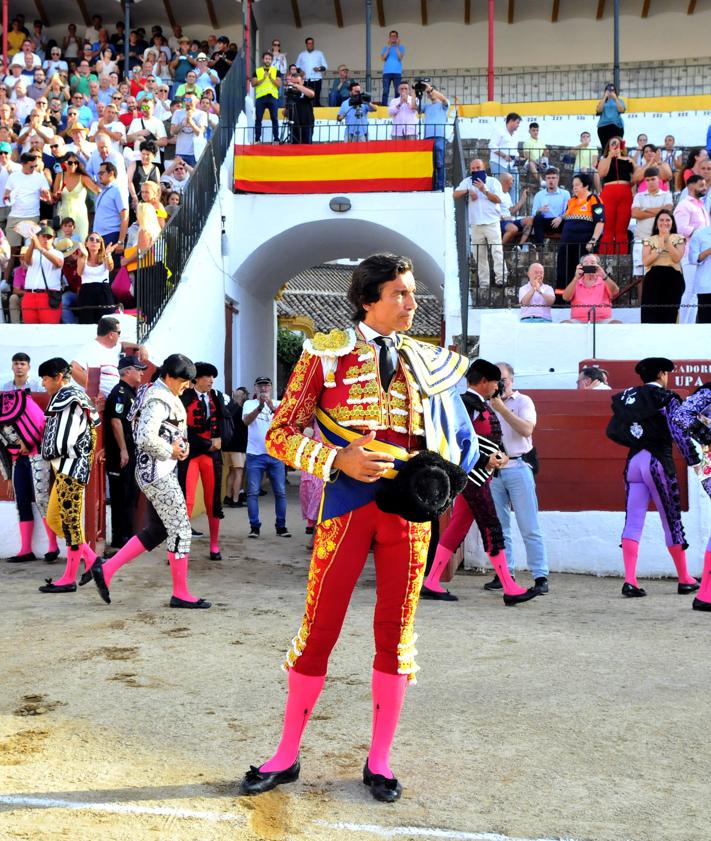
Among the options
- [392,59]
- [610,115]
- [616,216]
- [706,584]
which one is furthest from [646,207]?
[392,59]

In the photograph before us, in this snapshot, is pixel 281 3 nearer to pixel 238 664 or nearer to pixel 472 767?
pixel 238 664

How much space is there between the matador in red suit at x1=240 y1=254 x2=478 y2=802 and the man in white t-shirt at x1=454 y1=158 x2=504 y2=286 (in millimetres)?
8406

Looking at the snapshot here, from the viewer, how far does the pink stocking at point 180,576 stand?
244 inches

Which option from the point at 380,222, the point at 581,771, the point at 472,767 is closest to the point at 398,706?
the point at 472,767

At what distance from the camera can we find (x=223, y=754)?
140 inches

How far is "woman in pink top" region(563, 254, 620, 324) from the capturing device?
397 inches

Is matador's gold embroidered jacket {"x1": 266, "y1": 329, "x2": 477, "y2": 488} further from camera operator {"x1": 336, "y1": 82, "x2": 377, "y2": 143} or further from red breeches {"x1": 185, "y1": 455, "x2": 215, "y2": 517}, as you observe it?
camera operator {"x1": 336, "y1": 82, "x2": 377, "y2": 143}

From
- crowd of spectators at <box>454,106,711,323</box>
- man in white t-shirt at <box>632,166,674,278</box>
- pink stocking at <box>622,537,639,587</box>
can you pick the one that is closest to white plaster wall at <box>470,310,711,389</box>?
crowd of spectators at <box>454,106,711,323</box>

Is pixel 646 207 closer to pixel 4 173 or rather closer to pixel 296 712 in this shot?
pixel 4 173

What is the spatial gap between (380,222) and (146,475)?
8.94 meters

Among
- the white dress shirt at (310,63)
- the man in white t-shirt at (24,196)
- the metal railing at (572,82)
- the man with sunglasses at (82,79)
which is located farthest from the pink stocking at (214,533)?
the metal railing at (572,82)

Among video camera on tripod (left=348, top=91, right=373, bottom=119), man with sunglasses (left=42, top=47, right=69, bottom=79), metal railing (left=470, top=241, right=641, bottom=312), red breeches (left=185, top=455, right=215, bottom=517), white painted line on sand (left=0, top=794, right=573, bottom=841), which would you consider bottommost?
white painted line on sand (left=0, top=794, right=573, bottom=841)

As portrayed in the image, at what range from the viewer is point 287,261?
16.6m

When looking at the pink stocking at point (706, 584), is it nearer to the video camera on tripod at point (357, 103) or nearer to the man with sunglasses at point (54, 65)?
the video camera on tripod at point (357, 103)
